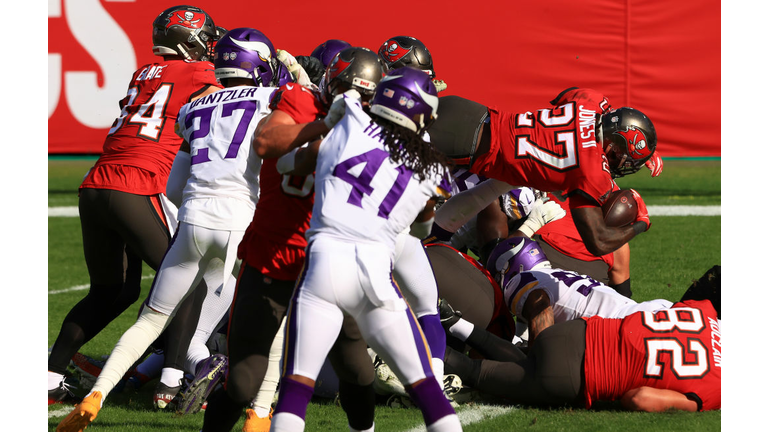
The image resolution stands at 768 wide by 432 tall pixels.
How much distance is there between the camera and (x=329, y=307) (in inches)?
A: 115

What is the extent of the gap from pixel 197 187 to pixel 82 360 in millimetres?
1372

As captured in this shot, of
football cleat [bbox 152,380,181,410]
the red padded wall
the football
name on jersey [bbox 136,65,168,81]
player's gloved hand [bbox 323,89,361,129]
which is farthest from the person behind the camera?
the red padded wall

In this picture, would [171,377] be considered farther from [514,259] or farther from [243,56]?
[514,259]

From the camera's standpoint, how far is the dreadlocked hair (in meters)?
3.03

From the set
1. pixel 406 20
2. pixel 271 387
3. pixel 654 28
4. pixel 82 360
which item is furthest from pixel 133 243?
pixel 654 28

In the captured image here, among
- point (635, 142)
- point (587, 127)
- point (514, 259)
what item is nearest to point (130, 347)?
point (514, 259)

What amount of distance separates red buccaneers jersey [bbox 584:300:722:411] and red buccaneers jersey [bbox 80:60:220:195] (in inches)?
95.8

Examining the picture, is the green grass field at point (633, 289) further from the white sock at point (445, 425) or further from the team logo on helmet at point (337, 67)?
the team logo on helmet at point (337, 67)

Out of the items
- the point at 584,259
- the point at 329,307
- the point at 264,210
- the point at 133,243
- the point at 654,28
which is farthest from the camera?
the point at 654,28

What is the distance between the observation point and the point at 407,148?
3.06 meters

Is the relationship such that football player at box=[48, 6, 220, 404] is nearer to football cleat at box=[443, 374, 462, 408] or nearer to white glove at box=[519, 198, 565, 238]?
football cleat at box=[443, 374, 462, 408]

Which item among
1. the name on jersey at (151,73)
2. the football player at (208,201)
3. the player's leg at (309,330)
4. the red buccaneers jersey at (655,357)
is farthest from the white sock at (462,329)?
the name on jersey at (151,73)

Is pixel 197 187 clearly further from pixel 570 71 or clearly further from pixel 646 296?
pixel 570 71

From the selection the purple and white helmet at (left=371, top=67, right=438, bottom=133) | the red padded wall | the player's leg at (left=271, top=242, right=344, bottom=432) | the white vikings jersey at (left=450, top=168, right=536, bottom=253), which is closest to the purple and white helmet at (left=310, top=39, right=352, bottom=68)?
the white vikings jersey at (left=450, top=168, right=536, bottom=253)
